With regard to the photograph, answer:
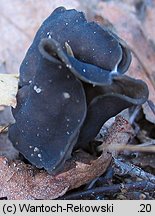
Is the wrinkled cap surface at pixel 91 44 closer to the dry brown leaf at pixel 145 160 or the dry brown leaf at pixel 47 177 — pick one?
the dry brown leaf at pixel 47 177

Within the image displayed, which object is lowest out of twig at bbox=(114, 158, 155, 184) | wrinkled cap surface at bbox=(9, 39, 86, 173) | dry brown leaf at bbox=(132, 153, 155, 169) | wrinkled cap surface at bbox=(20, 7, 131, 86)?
dry brown leaf at bbox=(132, 153, 155, 169)

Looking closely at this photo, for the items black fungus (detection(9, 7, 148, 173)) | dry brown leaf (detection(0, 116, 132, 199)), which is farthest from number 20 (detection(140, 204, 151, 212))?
black fungus (detection(9, 7, 148, 173))

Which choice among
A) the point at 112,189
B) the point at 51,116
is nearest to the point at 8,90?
the point at 51,116

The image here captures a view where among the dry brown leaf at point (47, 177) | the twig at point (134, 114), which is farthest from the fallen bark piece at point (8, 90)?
the twig at point (134, 114)

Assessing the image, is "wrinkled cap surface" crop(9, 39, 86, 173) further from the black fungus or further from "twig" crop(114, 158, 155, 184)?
"twig" crop(114, 158, 155, 184)

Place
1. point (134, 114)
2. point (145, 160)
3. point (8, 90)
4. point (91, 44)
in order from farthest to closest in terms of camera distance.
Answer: point (134, 114) → point (145, 160) → point (8, 90) → point (91, 44)

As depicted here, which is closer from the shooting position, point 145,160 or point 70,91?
point 70,91

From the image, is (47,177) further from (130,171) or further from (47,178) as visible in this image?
(130,171)
